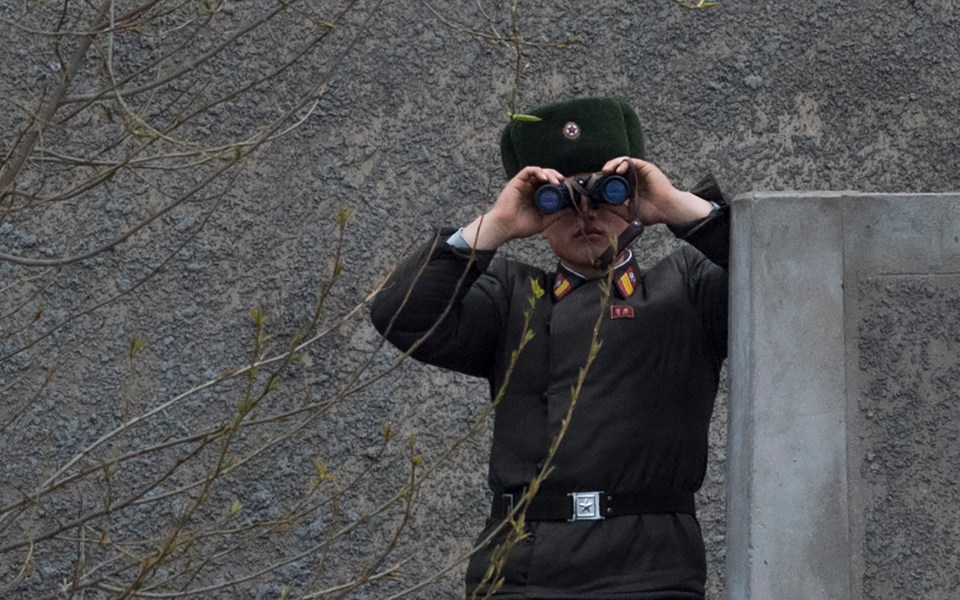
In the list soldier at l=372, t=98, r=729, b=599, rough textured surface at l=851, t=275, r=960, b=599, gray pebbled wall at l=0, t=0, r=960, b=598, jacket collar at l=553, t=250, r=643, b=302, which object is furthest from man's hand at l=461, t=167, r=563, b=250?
gray pebbled wall at l=0, t=0, r=960, b=598

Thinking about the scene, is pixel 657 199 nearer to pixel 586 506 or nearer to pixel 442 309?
pixel 442 309

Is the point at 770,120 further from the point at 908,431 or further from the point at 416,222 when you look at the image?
the point at 908,431

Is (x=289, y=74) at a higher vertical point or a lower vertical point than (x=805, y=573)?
higher

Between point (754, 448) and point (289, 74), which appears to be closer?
point (754, 448)

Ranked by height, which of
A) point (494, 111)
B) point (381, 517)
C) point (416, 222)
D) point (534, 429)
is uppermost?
point (494, 111)

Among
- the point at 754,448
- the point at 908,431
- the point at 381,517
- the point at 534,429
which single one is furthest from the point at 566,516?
the point at 381,517

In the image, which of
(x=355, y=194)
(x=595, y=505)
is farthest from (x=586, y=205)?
(x=355, y=194)

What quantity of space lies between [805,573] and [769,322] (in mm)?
412

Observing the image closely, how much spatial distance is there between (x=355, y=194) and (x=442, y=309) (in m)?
1.46

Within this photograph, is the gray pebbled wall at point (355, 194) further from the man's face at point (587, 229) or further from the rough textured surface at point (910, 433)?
the rough textured surface at point (910, 433)

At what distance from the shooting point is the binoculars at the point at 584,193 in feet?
10.4

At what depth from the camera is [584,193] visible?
10.5ft

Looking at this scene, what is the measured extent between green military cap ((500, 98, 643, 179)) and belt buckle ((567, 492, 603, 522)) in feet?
2.01

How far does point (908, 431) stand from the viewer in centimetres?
289
